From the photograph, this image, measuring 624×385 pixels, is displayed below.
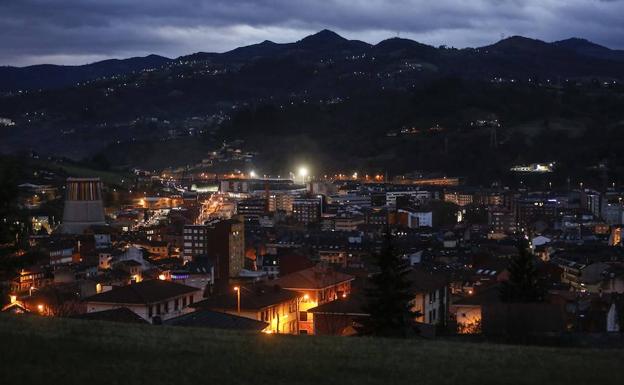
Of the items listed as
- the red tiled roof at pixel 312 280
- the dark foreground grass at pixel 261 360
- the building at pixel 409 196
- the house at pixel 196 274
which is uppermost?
the dark foreground grass at pixel 261 360

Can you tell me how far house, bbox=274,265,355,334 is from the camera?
91.7 ft

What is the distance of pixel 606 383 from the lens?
1029 cm

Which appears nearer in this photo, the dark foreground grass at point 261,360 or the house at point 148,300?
the dark foreground grass at point 261,360

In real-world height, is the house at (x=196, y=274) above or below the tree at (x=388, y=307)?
below

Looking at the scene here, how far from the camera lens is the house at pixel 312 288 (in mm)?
27947

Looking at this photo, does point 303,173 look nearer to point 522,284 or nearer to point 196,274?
point 196,274

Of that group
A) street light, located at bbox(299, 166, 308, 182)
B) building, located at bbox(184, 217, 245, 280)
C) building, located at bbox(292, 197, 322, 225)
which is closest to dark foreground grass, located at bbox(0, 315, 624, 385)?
building, located at bbox(184, 217, 245, 280)

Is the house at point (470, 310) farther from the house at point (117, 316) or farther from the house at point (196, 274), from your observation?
the house at point (196, 274)

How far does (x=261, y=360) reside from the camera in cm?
1074

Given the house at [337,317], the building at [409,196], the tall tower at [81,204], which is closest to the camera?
the house at [337,317]

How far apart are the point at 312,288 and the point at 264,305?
438cm

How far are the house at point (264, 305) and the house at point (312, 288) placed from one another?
0.30 metres

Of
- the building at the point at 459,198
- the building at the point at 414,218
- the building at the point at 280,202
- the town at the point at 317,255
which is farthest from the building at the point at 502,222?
the building at the point at 280,202

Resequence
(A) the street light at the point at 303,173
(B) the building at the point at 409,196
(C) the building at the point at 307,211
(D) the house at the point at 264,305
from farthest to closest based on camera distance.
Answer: (A) the street light at the point at 303,173, (B) the building at the point at 409,196, (C) the building at the point at 307,211, (D) the house at the point at 264,305
